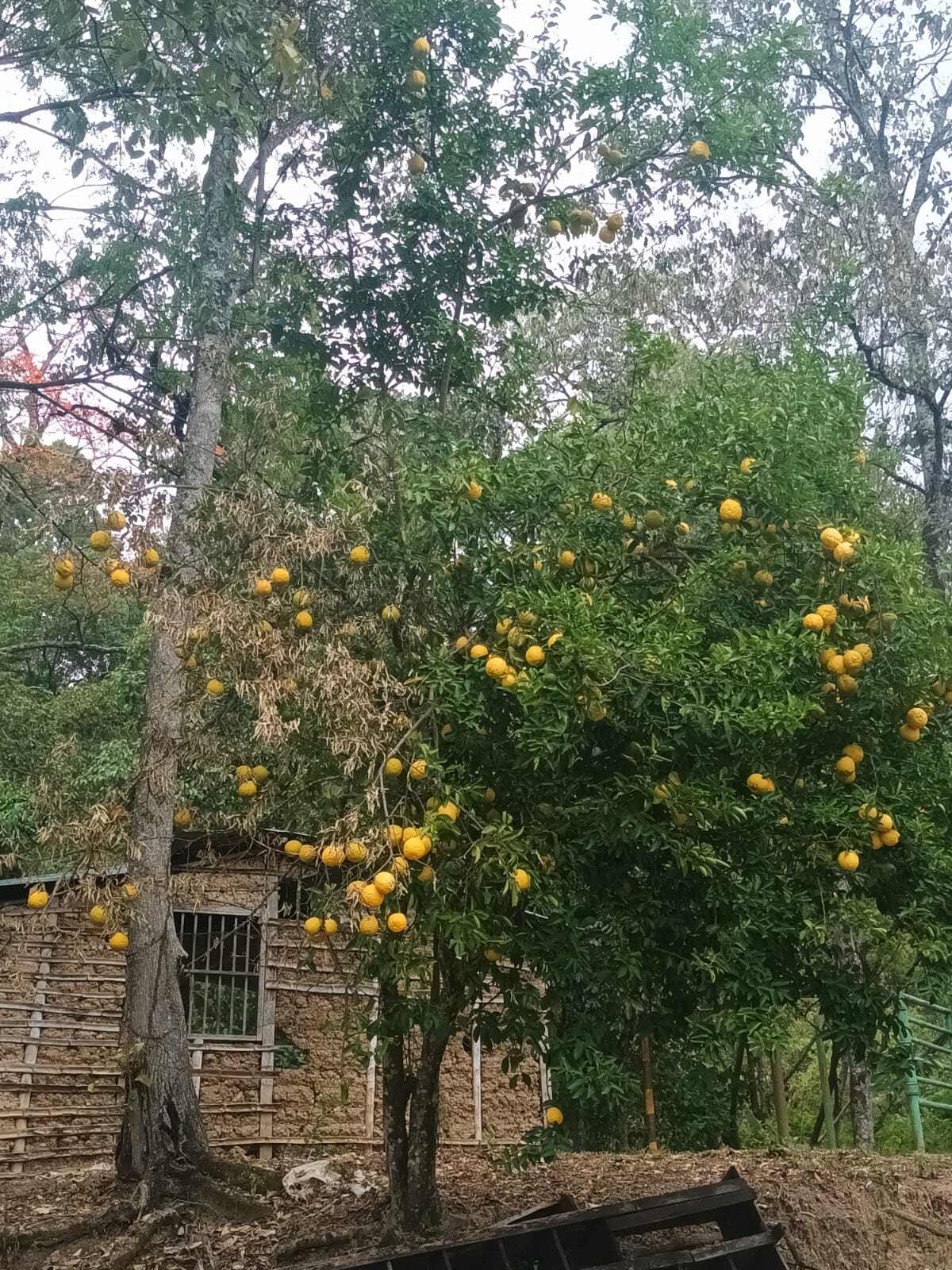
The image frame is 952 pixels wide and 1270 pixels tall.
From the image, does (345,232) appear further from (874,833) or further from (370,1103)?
(370,1103)

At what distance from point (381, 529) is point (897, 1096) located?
10.5 metres

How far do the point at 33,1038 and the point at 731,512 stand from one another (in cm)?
801

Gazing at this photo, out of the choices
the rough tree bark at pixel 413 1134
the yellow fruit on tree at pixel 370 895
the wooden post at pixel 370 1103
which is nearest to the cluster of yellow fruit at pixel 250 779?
the rough tree bark at pixel 413 1134

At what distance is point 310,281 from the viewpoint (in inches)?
303

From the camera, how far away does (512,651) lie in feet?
14.0

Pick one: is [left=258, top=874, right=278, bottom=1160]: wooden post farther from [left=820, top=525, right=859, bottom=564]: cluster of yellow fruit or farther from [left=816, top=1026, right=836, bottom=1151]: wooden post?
[left=820, top=525, right=859, bottom=564]: cluster of yellow fruit

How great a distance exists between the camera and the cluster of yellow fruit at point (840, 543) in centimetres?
429

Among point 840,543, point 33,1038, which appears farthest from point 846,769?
point 33,1038

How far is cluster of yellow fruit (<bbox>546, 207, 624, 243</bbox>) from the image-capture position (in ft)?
22.8

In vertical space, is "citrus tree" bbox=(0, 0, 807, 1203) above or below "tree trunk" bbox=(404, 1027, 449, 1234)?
above

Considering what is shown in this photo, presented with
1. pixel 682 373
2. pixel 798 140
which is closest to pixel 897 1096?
pixel 682 373

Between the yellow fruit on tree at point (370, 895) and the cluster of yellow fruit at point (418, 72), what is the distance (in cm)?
510

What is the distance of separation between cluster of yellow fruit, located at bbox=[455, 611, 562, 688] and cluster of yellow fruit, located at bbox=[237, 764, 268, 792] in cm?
116

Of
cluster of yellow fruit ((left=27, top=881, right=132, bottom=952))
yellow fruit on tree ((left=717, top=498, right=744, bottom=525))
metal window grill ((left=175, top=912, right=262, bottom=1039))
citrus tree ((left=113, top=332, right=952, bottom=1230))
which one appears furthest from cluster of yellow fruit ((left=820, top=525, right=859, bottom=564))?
metal window grill ((left=175, top=912, right=262, bottom=1039))
